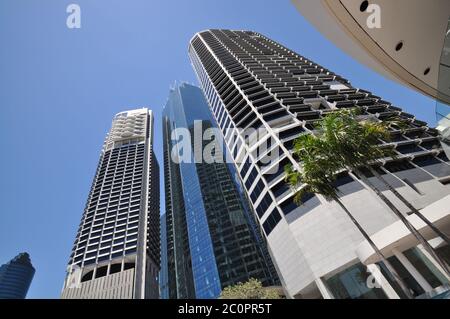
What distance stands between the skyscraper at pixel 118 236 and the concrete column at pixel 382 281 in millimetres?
61134

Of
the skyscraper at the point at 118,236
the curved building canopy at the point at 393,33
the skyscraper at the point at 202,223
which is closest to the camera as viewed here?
the curved building canopy at the point at 393,33

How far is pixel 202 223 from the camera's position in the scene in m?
112

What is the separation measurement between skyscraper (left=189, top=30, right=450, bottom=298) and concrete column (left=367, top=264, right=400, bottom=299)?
89 mm

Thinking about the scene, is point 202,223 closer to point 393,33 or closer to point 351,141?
point 351,141

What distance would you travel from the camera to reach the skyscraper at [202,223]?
95125mm

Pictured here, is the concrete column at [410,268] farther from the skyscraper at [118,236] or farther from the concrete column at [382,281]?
the skyscraper at [118,236]

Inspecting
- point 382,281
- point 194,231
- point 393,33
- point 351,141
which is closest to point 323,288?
point 382,281

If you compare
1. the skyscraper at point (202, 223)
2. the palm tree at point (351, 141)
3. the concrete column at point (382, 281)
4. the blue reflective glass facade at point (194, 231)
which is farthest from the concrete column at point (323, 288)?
the skyscraper at point (202, 223)

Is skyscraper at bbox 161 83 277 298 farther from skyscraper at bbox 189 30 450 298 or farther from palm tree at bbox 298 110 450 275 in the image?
palm tree at bbox 298 110 450 275

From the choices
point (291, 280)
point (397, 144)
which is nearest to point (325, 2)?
point (291, 280)

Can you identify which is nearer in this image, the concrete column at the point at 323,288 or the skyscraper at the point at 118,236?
the concrete column at the point at 323,288

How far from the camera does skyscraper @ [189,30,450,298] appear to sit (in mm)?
26734

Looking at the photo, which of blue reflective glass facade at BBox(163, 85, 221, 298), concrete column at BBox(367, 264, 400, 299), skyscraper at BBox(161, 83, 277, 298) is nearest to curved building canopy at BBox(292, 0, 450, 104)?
concrete column at BBox(367, 264, 400, 299)
